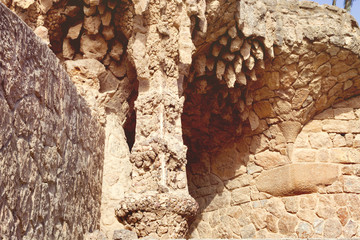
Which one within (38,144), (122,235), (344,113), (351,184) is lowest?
(122,235)

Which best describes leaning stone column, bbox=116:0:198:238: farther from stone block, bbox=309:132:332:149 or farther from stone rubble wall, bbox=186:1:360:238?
stone block, bbox=309:132:332:149

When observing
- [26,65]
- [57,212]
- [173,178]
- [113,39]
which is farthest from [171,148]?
[26,65]

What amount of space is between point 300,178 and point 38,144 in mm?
3961

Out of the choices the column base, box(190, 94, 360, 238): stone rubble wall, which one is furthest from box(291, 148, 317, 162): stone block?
the column base

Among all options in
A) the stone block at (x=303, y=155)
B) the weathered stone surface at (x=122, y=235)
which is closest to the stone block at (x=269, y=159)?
the stone block at (x=303, y=155)

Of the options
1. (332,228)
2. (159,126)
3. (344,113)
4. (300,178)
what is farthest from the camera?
(344,113)

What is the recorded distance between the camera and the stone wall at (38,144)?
5.86 ft

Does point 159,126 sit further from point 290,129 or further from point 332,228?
point 332,228

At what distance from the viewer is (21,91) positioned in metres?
1.93

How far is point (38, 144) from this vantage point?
212 centimetres

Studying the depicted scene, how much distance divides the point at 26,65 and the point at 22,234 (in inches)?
27.1

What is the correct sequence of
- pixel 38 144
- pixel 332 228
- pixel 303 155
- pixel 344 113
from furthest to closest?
pixel 344 113 → pixel 303 155 → pixel 332 228 → pixel 38 144

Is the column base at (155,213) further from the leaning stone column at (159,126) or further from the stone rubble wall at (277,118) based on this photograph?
the stone rubble wall at (277,118)

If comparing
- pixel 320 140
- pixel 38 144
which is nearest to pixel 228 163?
pixel 320 140
